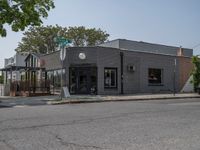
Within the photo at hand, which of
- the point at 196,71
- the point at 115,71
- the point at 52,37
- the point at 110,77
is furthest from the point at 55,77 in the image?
the point at 52,37

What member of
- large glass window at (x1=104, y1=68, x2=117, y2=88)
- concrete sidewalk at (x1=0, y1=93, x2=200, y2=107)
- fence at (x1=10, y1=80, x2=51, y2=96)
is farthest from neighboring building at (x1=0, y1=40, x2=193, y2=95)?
concrete sidewalk at (x1=0, y1=93, x2=200, y2=107)

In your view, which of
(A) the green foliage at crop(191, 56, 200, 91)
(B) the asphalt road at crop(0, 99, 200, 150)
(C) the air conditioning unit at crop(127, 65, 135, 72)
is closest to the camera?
(B) the asphalt road at crop(0, 99, 200, 150)

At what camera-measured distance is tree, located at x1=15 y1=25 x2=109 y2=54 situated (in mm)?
63719

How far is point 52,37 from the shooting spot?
2539 inches

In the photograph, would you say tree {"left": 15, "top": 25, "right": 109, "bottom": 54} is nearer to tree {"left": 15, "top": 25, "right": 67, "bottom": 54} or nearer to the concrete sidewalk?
tree {"left": 15, "top": 25, "right": 67, "bottom": 54}

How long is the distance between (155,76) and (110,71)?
6.63 metres

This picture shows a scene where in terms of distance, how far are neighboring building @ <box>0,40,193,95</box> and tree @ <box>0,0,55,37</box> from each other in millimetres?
8585

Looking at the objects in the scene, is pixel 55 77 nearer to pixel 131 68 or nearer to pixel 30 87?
pixel 30 87

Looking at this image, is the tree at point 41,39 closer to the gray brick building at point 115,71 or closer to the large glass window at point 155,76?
the gray brick building at point 115,71

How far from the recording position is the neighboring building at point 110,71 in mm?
34375

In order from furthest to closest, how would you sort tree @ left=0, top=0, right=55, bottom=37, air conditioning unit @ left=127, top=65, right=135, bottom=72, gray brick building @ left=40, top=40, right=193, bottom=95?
air conditioning unit @ left=127, top=65, right=135, bottom=72 → gray brick building @ left=40, top=40, right=193, bottom=95 → tree @ left=0, top=0, right=55, bottom=37

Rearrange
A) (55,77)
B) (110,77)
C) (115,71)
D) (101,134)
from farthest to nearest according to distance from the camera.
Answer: (55,77), (115,71), (110,77), (101,134)

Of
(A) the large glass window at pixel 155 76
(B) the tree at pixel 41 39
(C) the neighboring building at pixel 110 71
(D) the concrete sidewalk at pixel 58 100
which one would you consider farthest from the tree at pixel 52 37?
(D) the concrete sidewalk at pixel 58 100

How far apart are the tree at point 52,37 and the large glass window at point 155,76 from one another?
26.7 meters
